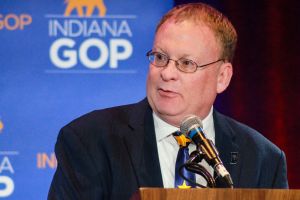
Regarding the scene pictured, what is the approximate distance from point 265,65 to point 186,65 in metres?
2.03

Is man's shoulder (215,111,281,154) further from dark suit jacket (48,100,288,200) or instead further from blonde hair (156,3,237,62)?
blonde hair (156,3,237,62)

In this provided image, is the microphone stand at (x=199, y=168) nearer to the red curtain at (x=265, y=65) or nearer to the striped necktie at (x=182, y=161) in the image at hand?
the striped necktie at (x=182, y=161)

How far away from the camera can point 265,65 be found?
4957 millimetres

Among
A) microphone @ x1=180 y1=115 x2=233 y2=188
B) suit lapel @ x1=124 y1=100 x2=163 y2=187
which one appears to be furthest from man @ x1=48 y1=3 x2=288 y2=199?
microphone @ x1=180 y1=115 x2=233 y2=188

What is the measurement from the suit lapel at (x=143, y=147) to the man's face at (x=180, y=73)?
0.09 meters

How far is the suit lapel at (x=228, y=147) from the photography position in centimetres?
311

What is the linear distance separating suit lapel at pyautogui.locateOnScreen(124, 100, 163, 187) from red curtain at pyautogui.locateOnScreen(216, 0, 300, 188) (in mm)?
1786

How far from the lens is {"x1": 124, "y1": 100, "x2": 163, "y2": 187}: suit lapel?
3010 mm

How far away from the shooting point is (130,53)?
4781mm

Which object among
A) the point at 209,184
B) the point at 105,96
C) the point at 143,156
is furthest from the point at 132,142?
the point at 105,96

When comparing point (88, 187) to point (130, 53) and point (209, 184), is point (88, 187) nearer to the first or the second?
point (209, 184)

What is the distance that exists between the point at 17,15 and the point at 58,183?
6.80ft

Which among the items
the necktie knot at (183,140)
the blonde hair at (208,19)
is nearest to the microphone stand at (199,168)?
the necktie knot at (183,140)

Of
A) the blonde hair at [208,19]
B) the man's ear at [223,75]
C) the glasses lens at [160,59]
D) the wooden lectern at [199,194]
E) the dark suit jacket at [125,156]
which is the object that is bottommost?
the dark suit jacket at [125,156]
